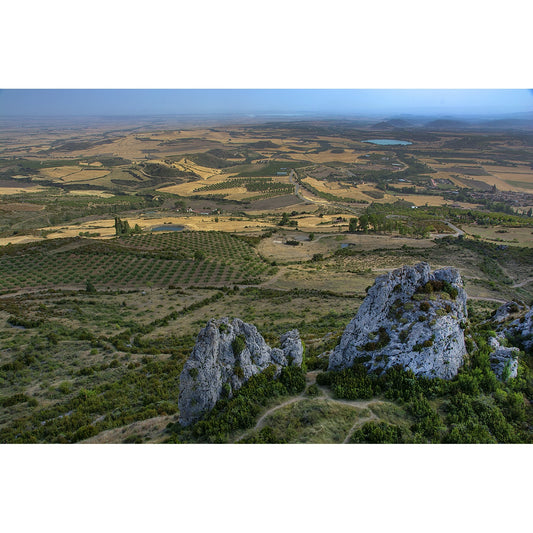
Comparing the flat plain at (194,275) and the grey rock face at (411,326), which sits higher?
the grey rock face at (411,326)

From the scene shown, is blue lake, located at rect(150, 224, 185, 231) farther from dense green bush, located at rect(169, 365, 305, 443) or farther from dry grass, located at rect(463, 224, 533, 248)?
dense green bush, located at rect(169, 365, 305, 443)

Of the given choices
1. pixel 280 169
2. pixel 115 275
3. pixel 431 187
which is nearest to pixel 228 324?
pixel 115 275

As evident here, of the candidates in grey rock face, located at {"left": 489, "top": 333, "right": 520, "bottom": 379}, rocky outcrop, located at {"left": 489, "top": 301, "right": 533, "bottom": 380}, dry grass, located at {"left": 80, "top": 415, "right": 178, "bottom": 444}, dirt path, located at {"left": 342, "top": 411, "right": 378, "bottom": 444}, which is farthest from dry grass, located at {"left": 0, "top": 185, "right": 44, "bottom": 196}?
grey rock face, located at {"left": 489, "top": 333, "right": 520, "bottom": 379}

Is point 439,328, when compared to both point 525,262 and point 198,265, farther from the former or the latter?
point 525,262

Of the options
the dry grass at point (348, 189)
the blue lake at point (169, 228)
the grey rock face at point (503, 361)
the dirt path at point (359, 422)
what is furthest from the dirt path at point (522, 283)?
the dry grass at point (348, 189)

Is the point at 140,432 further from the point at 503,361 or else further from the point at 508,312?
the point at 508,312

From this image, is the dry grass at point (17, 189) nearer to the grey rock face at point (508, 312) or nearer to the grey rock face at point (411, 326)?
the grey rock face at point (411, 326)
